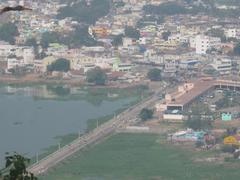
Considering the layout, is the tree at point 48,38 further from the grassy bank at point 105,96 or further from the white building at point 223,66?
the grassy bank at point 105,96

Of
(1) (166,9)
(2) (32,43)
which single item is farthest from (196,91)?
(1) (166,9)

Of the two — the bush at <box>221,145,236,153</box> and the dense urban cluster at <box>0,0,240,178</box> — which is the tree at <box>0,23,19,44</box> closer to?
the dense urban cluster at <box>0,0,240,178</box>

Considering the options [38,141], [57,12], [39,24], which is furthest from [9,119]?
[57,12]

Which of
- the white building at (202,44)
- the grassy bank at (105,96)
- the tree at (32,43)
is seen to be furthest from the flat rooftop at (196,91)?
the tree at (32,43)

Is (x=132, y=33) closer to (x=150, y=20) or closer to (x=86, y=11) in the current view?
(x=150, y=20)

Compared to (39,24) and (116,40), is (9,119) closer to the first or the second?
(116,40)
